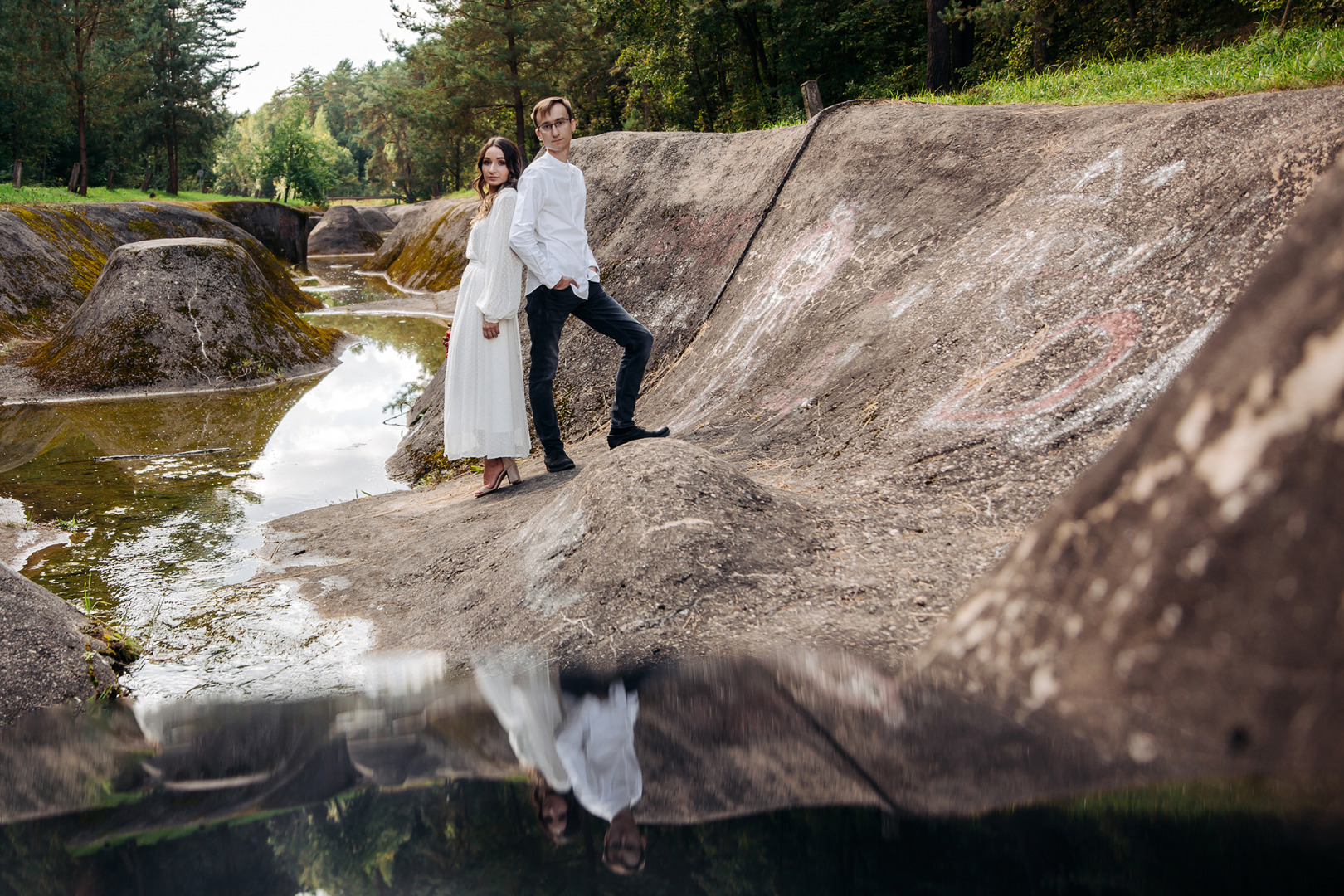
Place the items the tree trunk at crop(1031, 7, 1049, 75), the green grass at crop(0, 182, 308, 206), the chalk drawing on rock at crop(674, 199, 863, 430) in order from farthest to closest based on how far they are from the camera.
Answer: the green grass at crop(0, 182, 308, 206) < the tree trunk at crop(1031, 7, 1049, 75) < the chalk drawing on rock at crop(674, 199, 863, 430)

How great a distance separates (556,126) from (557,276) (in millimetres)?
842

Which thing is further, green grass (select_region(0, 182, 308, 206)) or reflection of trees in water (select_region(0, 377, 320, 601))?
green grass (select_region(0, 182, 308, 206))

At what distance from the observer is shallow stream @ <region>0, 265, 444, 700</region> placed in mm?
3672

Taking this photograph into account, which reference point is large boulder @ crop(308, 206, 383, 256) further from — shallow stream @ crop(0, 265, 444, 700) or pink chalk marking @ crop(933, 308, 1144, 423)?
pink chalk marking @ crop(933, 308, 1144, 423)

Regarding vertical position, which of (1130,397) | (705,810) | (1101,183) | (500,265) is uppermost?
(1101,183)

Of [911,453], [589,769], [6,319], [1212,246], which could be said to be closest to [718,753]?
[589,769]

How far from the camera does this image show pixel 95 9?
29.9m

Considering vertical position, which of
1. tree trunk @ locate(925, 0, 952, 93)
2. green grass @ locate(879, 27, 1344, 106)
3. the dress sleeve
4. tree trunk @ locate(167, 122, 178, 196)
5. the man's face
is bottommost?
the dress sleeve

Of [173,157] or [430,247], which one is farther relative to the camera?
[173,157]

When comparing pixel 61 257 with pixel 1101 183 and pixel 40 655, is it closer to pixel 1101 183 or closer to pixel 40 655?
pixel 40 655

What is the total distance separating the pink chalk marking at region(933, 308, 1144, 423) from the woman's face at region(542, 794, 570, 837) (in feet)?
10.1

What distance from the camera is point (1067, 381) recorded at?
4.04 m

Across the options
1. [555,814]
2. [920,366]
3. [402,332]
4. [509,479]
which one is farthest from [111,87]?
[555,814]

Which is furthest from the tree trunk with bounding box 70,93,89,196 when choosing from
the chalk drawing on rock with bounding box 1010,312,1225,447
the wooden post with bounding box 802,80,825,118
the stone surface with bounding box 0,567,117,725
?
the chalk drawing on rock with bounding box 1010,312,1225,447
